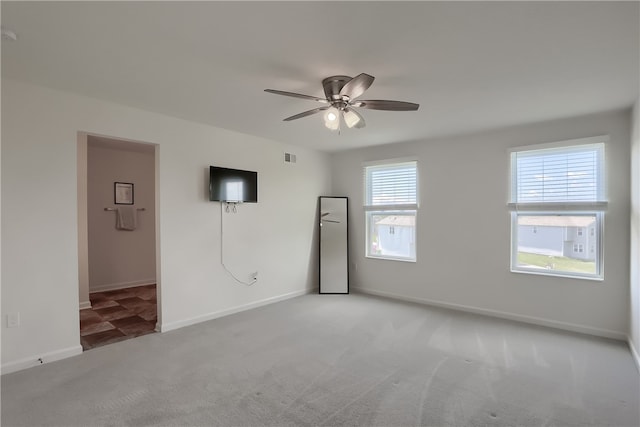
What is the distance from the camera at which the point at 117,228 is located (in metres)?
5.82

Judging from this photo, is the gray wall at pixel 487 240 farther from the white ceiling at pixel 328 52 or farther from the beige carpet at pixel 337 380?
the white ceiling at pixel 328 52

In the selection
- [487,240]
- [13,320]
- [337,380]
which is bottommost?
[337,380]

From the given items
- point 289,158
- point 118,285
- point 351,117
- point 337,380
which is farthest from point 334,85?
point 118,285

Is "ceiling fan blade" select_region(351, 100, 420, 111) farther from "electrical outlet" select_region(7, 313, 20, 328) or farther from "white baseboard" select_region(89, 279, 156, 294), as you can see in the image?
"white baseboard" select_region(89, 279, 156, 294)

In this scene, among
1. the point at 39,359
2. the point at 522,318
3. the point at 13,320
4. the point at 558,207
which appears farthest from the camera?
the point at 522,318

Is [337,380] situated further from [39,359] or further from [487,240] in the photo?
[487,240]

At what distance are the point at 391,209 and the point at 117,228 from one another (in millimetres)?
4896

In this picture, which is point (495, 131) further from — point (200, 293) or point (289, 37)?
point (200, 293)

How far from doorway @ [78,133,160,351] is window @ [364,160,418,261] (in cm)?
349

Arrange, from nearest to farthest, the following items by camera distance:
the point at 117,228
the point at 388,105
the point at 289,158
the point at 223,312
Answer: the point at 388,105 < the point at 223,312 < the point at 289,158 < the point at 117,228

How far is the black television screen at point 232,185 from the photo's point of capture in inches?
160

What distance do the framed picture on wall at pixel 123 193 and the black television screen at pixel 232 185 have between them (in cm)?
290

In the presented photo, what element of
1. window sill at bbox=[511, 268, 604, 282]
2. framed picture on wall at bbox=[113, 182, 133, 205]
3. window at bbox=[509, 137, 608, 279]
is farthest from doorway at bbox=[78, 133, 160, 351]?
window at bbox=[509, 137, 608, 279]

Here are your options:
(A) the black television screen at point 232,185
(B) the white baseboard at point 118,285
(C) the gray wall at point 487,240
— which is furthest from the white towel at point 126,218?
(C) the gray wall at point 487,240
